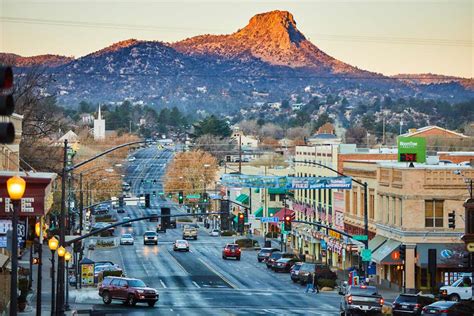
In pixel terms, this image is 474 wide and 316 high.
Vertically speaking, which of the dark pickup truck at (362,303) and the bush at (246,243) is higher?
the dark pickup truck at (362,303)

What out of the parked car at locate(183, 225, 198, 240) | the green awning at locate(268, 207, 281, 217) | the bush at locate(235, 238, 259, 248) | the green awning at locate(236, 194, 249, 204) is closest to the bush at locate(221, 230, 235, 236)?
the green awning at locate(236, 194, 249, 204)

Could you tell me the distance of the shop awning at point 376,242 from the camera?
7764 cm

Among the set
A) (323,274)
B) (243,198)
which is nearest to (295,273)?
(323,274)

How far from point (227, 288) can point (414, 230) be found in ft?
40.0

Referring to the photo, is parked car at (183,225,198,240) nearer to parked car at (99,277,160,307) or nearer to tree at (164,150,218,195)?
tree at (164,150,218,195)

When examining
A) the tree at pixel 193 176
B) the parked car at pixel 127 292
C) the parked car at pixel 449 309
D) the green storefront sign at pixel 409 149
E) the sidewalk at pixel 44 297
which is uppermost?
the green storefront sign at pixel 409 149

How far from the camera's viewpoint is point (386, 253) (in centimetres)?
7375

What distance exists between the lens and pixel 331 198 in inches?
3858

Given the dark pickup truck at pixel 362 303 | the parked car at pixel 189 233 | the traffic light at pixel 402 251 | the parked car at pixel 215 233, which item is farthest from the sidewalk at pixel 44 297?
the parked car at pixel 215 233

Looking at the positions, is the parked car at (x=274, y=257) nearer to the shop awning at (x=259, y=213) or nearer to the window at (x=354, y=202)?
the window at (x=354, y=202)

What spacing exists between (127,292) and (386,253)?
789 inches

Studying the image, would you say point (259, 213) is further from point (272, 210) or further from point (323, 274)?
point (323, 274)

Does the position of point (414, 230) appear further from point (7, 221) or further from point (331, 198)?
point (7, 221)

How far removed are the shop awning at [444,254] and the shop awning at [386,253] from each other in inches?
66.1
